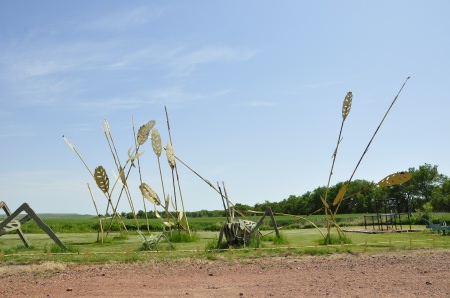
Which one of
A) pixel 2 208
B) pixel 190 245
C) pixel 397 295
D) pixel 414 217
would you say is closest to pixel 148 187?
pixel 190 245

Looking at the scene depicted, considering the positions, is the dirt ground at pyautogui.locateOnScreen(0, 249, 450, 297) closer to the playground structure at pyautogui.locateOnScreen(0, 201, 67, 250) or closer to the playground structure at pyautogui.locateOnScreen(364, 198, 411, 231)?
the playground structure at pyautogui.locateOnScreen(0, 201, 67, 250)

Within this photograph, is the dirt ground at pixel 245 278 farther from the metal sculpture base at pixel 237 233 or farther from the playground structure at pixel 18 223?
the playground structure at pixel 18 223

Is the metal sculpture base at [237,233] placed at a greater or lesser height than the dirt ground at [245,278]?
greater

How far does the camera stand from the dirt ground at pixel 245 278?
702cm

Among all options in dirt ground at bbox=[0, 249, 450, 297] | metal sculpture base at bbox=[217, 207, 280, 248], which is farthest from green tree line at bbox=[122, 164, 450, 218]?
dirt ground at bbox=[0, 249, 450, 297]

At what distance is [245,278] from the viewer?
8.11 meters

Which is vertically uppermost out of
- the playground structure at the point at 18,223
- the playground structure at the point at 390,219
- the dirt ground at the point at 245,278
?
the playground structure at the point at 18,223

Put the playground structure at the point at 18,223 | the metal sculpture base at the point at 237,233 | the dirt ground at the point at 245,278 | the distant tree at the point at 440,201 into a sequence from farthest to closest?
the distant tree at the point at 440,201 < the metal sculpture base at the point at 237,233 < the playground structure at the point at 18,223 < the dirt ground at the point at 245,278

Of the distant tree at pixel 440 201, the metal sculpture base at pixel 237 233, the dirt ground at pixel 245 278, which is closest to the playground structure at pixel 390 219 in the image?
the metal sculpture base at pixel 237 233

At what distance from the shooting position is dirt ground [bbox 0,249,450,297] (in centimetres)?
702

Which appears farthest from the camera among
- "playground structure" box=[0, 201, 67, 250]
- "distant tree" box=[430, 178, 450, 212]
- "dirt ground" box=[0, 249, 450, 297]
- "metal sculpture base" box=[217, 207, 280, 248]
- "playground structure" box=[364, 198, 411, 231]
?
"distant tree" box=[430, 178, 450, 212]

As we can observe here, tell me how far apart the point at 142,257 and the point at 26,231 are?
1287 cm

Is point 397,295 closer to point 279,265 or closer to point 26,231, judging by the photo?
point 279,265

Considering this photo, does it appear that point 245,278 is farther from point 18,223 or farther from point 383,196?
point 383,196
